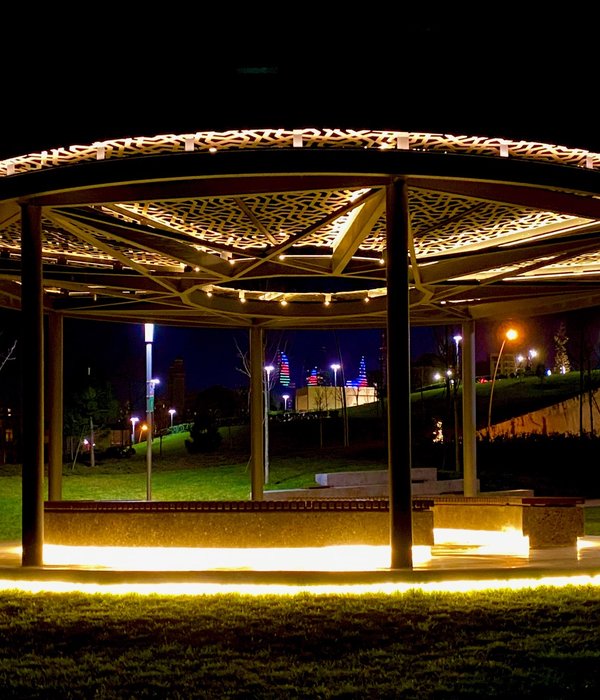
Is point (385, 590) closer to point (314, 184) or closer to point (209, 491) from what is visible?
point (314, 184)

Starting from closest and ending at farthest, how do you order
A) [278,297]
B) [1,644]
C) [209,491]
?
[1,644] → [278,297] → [209,491]

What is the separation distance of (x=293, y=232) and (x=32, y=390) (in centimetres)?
627

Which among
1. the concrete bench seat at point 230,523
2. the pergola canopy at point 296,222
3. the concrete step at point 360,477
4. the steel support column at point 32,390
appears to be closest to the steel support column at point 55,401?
the pergola canopy at point 296,222

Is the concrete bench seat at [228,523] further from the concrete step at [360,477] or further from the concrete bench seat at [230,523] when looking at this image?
the concrete step at [360,477]

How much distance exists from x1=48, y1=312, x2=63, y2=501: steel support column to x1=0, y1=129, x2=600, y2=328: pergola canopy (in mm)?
759

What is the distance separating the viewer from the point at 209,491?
41.7m

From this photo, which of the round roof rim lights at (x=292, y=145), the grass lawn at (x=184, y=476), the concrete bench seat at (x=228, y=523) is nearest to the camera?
the round roof rim lights at (x=292, y=145)

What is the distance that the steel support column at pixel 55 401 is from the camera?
20219 millimetres

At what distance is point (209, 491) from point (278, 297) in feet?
64.9

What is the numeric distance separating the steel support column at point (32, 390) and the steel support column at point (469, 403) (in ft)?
42.1

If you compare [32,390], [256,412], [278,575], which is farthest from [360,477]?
[278,575]

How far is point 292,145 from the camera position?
12.5 metres

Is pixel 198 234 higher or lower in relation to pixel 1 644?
higher

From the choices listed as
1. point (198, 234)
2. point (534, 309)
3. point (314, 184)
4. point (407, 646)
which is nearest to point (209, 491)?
point (534, 309)
